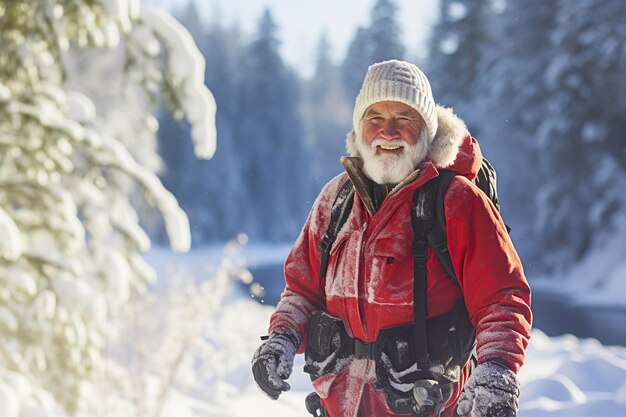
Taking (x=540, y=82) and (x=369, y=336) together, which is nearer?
(x=369, y=336)

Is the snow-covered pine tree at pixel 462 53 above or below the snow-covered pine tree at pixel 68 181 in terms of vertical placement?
above

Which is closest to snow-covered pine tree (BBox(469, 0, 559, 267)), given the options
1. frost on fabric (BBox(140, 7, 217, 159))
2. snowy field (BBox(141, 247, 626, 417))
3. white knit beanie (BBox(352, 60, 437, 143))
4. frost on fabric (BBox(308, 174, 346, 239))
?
snowy field (BBox(141, 247, 626, 417))

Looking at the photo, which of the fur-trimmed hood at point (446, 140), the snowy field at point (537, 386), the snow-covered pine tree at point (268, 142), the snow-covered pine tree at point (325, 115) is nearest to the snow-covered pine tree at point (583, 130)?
the snowy field at point (537, 386)

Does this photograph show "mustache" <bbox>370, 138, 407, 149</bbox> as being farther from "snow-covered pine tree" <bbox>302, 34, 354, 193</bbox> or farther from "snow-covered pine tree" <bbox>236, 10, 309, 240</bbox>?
"snow-covered pine tree" <bbox>302, 34, 354, 193</bbox>

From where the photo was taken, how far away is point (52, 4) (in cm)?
419

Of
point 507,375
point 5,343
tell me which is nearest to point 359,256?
point 507,375

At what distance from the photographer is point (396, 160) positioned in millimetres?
2293

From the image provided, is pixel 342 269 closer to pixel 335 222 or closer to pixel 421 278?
pixel 335 222

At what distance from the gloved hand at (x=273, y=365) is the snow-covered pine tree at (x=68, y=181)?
2.11 meters

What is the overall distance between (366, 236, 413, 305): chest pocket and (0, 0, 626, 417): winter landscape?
1.94m

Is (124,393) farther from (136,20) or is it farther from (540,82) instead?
(540,82)

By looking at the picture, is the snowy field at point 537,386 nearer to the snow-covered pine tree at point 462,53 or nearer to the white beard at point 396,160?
the white beard at point 396,160

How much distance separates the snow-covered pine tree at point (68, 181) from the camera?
13.9ft

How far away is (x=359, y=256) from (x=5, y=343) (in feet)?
8.95
